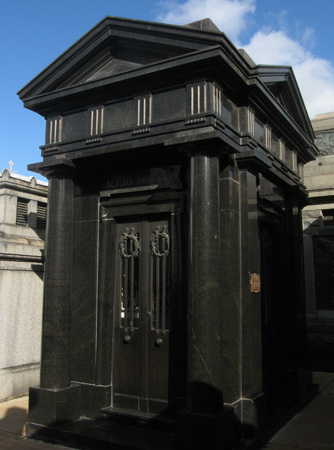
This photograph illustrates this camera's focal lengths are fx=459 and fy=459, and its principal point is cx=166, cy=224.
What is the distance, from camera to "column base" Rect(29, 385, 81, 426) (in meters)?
6.44

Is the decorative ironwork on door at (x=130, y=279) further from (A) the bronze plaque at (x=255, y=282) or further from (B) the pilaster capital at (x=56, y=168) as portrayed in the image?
(A) the bronze plaque at (x=255, y=282)

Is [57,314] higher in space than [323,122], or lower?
lower

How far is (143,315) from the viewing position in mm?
6719

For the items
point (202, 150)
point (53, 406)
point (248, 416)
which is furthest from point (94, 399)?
point (202, 150)

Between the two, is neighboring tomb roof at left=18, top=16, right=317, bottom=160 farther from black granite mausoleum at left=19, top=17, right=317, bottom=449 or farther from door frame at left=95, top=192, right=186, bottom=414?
door frame at left=95, top=192, right=186, bottom=414

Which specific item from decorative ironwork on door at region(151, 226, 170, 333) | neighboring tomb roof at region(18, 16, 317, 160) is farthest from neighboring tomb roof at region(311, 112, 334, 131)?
decorative ironwork on door at region(151, 226, 170, 333)

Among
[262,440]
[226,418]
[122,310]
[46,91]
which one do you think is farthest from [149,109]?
[262,440]

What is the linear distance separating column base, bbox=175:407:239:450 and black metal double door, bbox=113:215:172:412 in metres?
0.91

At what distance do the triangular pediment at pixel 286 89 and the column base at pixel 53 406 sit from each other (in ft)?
17.8

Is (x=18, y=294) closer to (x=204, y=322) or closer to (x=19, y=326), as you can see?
(x=19, y=326)

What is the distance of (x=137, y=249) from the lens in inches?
274

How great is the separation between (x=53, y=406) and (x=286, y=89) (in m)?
6.34

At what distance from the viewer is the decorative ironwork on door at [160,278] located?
658 centimetres

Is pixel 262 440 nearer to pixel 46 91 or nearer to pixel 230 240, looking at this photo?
pixel 230 240
